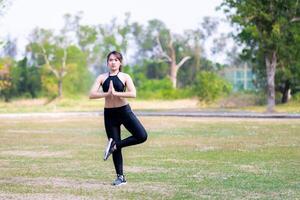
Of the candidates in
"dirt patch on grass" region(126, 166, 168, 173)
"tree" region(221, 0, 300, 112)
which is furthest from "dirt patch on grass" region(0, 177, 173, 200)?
"tree" region(221, 0, 300, 112)

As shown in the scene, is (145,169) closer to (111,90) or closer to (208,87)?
(111,90)

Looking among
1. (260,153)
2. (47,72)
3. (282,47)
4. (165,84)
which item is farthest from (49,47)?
(260,153)

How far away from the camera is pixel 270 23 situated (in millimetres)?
41969

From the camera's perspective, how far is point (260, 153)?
551 inches

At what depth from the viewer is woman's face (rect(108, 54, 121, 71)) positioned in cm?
889

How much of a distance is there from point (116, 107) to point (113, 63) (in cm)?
62

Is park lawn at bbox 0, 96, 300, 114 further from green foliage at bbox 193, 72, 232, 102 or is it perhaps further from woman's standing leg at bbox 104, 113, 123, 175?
woman's standing leg at bbox 104, 113, 123, 175

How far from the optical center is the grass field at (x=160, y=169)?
826cm

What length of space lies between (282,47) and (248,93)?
15.3m

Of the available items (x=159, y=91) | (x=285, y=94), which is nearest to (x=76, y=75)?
(x=159, y=91)

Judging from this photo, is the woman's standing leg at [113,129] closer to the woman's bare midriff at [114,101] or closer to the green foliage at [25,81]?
the woman's bare midriff at [114,101]

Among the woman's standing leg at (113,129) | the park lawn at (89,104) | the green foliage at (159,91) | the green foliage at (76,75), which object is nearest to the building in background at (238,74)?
the green foliage at (159,91)

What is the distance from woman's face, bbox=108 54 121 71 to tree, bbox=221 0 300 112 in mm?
33037

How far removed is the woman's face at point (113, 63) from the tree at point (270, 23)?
108 ft
